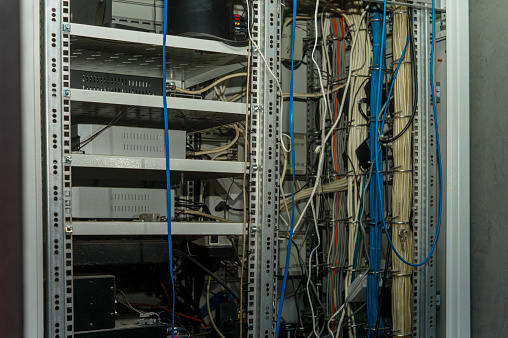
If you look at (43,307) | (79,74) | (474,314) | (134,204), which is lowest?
(474,314)

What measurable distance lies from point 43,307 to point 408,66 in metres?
1.54

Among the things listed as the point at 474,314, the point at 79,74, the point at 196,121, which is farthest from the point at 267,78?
the point at 474,314

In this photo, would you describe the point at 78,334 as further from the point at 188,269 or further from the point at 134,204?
the point at 188,269

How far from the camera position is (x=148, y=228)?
5.38 feet

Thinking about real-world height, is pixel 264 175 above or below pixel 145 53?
below

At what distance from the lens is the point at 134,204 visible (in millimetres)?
1839

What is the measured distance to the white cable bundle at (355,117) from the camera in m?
2.20

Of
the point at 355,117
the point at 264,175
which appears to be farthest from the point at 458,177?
the point at 264,175

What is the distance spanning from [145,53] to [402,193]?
1.08 metres

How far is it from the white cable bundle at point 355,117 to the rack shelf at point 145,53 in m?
0.54

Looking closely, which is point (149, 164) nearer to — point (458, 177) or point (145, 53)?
point (145, 53)

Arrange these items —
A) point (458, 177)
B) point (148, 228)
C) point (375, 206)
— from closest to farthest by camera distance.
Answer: point (148, 228) → point (458, 177) → point (375, 206)

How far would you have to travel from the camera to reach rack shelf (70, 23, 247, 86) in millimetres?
1594

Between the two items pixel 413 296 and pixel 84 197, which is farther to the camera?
pixel 413 296
